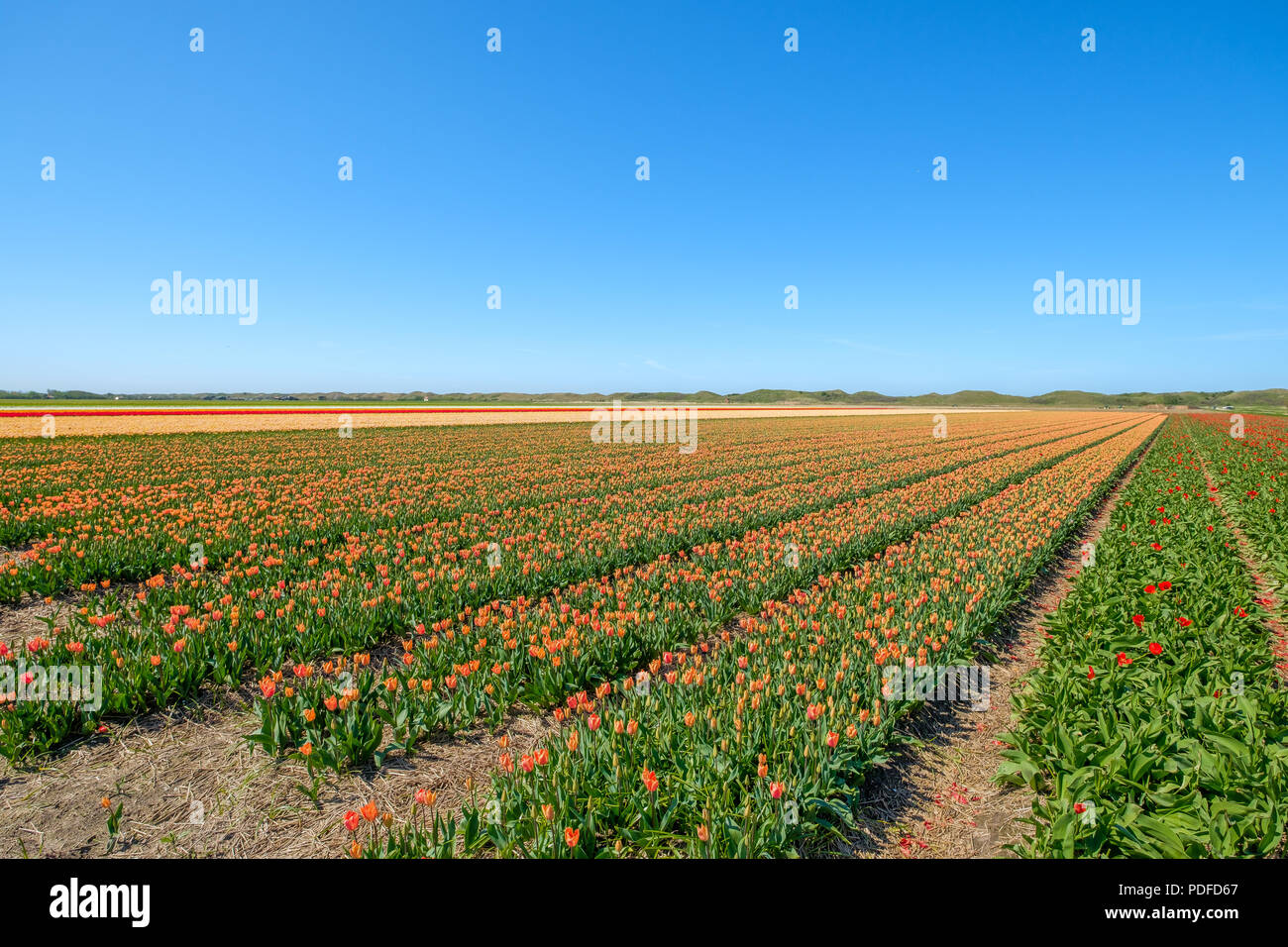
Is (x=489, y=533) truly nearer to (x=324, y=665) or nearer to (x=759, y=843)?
(x=324, y=665)

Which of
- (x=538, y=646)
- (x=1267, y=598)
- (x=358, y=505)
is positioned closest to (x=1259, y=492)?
(x=1267, y=598)

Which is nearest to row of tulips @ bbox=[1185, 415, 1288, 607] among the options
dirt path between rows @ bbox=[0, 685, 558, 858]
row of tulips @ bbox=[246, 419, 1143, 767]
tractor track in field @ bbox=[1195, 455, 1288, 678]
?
tractor track in field @ bbox=[1195, 455, 1288, 678]

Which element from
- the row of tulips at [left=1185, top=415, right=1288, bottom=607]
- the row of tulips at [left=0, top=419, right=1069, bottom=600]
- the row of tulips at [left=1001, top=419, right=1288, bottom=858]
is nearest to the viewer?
the row of tulips at [left=1001, top=419, right=1288, bottom=858]

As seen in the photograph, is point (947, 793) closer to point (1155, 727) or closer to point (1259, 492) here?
point (1155, 727)

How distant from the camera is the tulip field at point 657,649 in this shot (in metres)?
3.04

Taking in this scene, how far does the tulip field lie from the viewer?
304cm

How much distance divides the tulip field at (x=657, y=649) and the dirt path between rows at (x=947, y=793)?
0.16m

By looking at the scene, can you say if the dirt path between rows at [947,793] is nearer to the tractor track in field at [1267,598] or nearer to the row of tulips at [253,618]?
the tractor track in field at [1267,598]

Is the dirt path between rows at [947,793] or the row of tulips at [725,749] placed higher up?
the row of tulips at [725,749]

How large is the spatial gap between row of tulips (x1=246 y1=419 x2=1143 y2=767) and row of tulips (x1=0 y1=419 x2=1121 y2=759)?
0.15m

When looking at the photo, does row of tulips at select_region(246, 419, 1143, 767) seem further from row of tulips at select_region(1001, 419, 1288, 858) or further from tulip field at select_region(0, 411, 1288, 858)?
row of tulips at select_region(1001, 419, 1288, 858)

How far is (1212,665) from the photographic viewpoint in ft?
14.5

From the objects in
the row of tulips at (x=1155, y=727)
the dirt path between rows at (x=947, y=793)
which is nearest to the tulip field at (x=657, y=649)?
the row of tulips at (x=1155, y=727)
